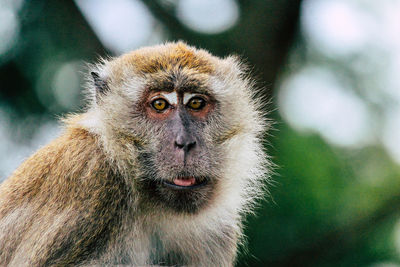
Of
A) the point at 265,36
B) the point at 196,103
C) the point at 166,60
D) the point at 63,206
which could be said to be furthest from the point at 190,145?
the point at 265,36

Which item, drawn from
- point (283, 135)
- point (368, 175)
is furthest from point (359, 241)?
point (283, 135)

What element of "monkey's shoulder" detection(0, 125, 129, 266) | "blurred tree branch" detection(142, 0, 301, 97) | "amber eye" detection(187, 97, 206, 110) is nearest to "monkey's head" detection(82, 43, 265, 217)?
"amber eye" detection(187, 97, 206, 110)

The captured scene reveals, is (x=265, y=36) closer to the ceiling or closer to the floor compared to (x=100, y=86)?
closer to the ceiling

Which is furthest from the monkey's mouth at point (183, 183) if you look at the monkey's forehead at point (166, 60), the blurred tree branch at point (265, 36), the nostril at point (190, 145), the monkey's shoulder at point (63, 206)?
the blurred tree branch at point (265, 36)

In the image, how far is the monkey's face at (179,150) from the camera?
15.0 ft

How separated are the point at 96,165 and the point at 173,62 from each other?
1256 mm

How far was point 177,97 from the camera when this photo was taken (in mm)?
5016

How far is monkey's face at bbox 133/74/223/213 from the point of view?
15.0 feet

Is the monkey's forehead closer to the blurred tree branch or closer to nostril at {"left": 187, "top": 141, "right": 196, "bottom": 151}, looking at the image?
nostril at {"left": 187, "top": 141, "right": 196, "bottom": 151}

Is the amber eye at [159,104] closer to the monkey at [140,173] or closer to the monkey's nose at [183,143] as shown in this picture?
the monkey at [140,173]

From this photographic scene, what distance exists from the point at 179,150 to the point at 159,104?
0.65 m

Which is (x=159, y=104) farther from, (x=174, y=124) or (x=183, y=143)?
(x=183, y=143)

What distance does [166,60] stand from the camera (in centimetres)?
523

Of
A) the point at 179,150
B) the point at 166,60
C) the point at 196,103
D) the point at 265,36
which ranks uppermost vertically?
the point at 265,36
